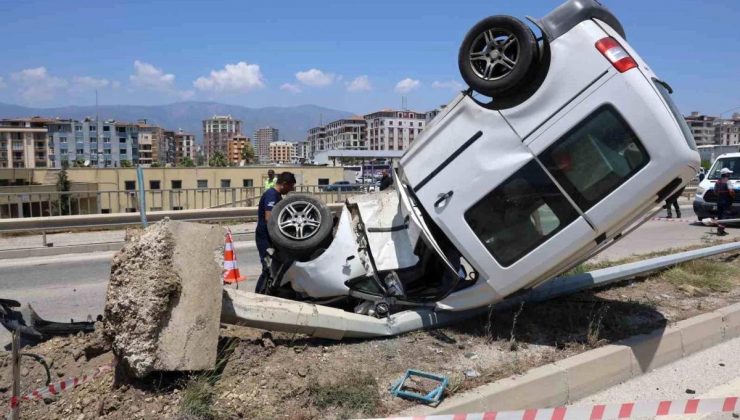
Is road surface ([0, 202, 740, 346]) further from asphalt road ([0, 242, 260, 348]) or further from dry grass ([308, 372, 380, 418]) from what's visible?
dry grass ([308, 372, 380, 418])

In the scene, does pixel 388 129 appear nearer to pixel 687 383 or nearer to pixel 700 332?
pixel 700 332

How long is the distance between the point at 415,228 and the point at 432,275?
66 centimetres

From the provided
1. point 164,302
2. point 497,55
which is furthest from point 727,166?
point 164,302

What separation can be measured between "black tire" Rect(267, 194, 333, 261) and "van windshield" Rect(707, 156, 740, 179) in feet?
52.1

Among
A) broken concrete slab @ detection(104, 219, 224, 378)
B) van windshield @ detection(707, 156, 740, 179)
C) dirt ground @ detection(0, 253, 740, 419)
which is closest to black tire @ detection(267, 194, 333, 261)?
dirt ground @ detection(0, 253, 740, 419)

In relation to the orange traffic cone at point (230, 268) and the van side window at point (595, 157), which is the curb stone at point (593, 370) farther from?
the orange traffic cone at point (230, 268)

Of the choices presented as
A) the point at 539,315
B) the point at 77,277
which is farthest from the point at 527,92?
the point at 77,277

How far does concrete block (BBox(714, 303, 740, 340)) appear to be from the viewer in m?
5.65

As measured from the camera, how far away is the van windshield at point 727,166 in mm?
16822

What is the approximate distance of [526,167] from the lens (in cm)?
425

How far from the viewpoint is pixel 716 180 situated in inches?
649

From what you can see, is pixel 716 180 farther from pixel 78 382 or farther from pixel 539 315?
pixel 78 382

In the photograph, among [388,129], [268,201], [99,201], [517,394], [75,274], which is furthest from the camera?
[388,129]

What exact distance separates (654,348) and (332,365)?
2.77 m
